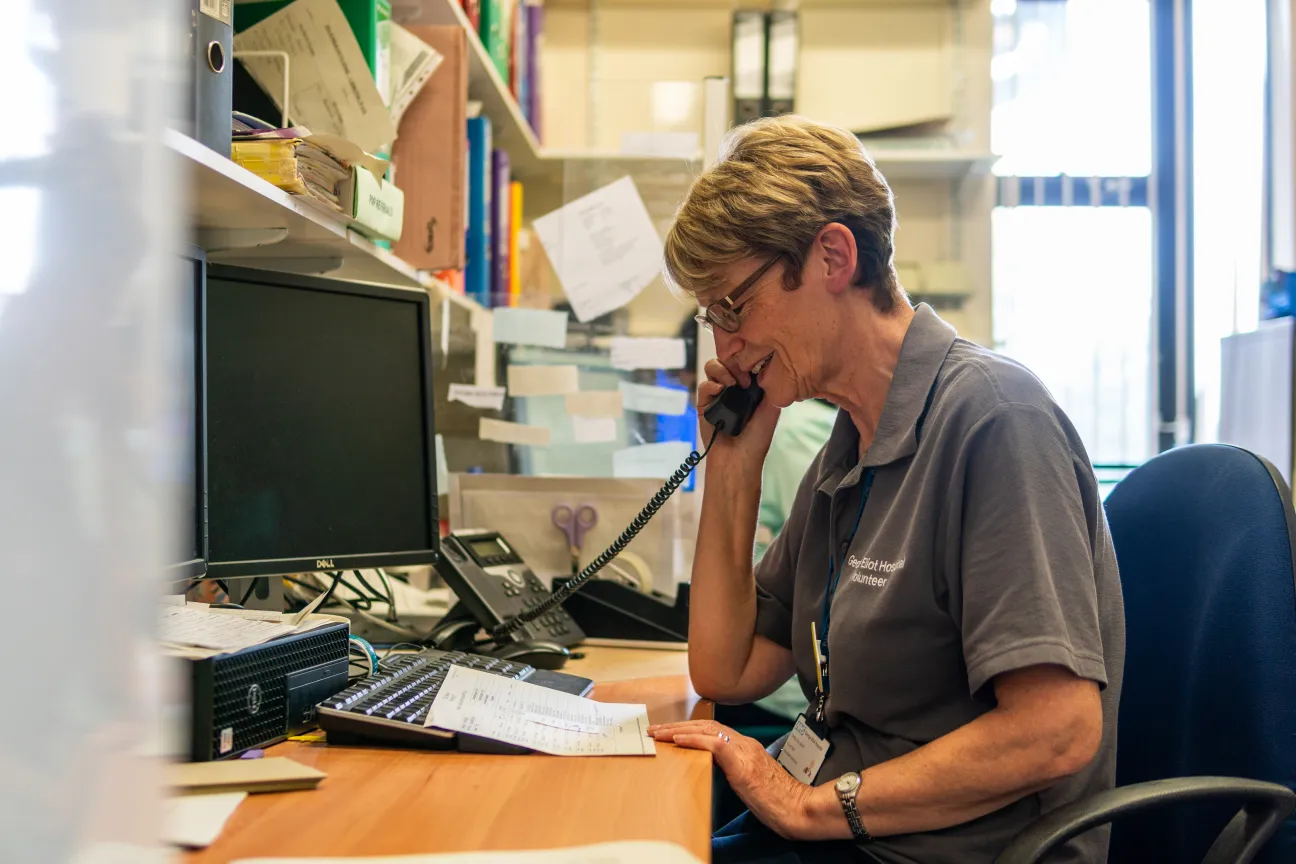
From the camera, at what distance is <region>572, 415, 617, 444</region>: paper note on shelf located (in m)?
1.95

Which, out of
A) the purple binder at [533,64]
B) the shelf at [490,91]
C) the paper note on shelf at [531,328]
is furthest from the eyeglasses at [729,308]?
the purple binder at [533,64]

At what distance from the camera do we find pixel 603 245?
2.02m

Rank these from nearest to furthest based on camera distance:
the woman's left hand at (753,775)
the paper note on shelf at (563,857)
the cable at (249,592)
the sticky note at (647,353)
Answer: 1. the paper note on shelf at (563,857)
2. the woman's left hand at (753,775)
3. the cable at (249,592)
4. the sticky note at (647,353)

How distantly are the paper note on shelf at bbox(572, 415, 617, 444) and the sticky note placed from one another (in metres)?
0.11

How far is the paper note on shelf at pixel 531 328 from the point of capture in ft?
6.41

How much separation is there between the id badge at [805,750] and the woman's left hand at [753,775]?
7cm

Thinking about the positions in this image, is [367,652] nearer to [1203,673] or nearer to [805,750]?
[805,750]

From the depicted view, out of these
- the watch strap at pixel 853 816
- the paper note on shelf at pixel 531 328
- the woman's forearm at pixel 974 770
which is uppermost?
the paper note on shelf at pixel 531 328

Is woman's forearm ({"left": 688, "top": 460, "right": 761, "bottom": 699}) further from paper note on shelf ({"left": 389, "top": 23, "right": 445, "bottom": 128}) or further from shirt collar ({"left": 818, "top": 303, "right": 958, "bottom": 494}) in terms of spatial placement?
paper note on shelf ({"left": 389, "top": 23, "right": 445, "bottom": 128})

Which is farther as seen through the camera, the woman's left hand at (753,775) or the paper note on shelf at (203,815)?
the woman's left hand at (753,775)

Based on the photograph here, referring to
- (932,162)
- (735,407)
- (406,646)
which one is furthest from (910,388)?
(932,162)

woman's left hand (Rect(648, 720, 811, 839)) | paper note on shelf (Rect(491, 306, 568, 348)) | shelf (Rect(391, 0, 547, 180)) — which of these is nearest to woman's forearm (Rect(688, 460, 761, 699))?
woman's left hand (Rect(648, 720, 811, 839))

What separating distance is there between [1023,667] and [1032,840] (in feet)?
0.48

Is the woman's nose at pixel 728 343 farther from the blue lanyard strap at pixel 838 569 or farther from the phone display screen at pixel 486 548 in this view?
the phone display screen at pixel 486 548
